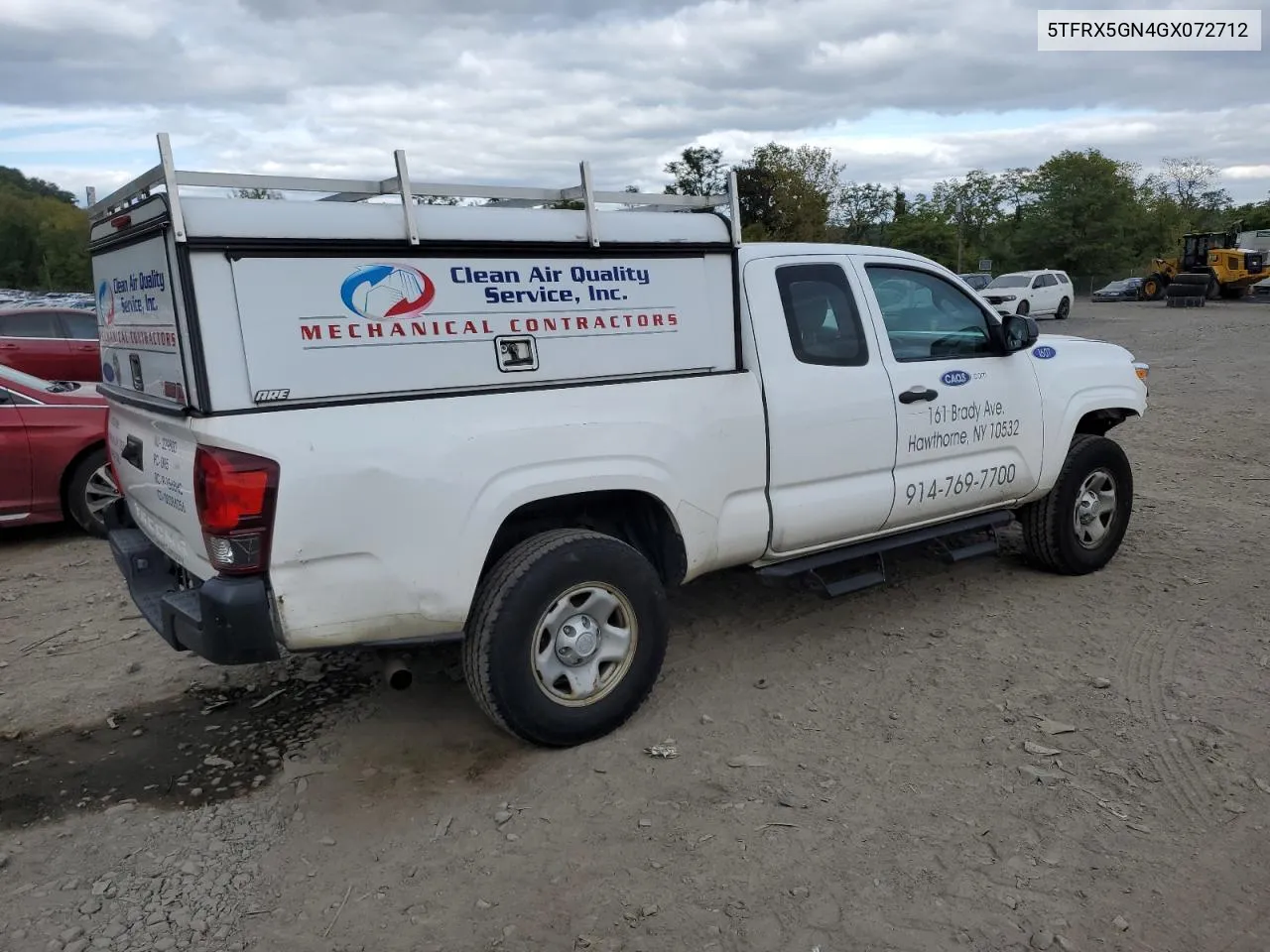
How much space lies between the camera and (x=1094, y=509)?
566 centimetres

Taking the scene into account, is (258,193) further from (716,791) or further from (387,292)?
(716,791)

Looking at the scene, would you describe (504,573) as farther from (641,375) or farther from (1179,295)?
(1179,295)

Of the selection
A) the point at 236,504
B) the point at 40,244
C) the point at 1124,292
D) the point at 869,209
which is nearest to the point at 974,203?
the point at 869,209

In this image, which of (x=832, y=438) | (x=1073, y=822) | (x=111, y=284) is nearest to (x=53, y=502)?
(x=111, y=284)

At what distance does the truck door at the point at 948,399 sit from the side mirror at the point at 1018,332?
8 cm

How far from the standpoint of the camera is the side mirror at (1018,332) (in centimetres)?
499

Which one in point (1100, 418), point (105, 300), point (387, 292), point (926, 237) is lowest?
point (1100, 418)

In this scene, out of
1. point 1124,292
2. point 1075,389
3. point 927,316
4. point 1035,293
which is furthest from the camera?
point 1124,292

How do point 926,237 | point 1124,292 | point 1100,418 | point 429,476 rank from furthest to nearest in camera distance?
point 926,237 → point 1124,292 → point 1100,418 → point 429,476

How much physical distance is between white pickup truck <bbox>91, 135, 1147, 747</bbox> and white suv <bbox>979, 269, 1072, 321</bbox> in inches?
1062

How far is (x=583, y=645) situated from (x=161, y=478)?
66.6 inches

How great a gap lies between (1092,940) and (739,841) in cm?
105

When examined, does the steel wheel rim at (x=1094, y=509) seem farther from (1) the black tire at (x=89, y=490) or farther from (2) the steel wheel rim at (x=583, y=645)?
(1) the black tire at (x=89, y=490)

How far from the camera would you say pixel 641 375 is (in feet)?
12.6
